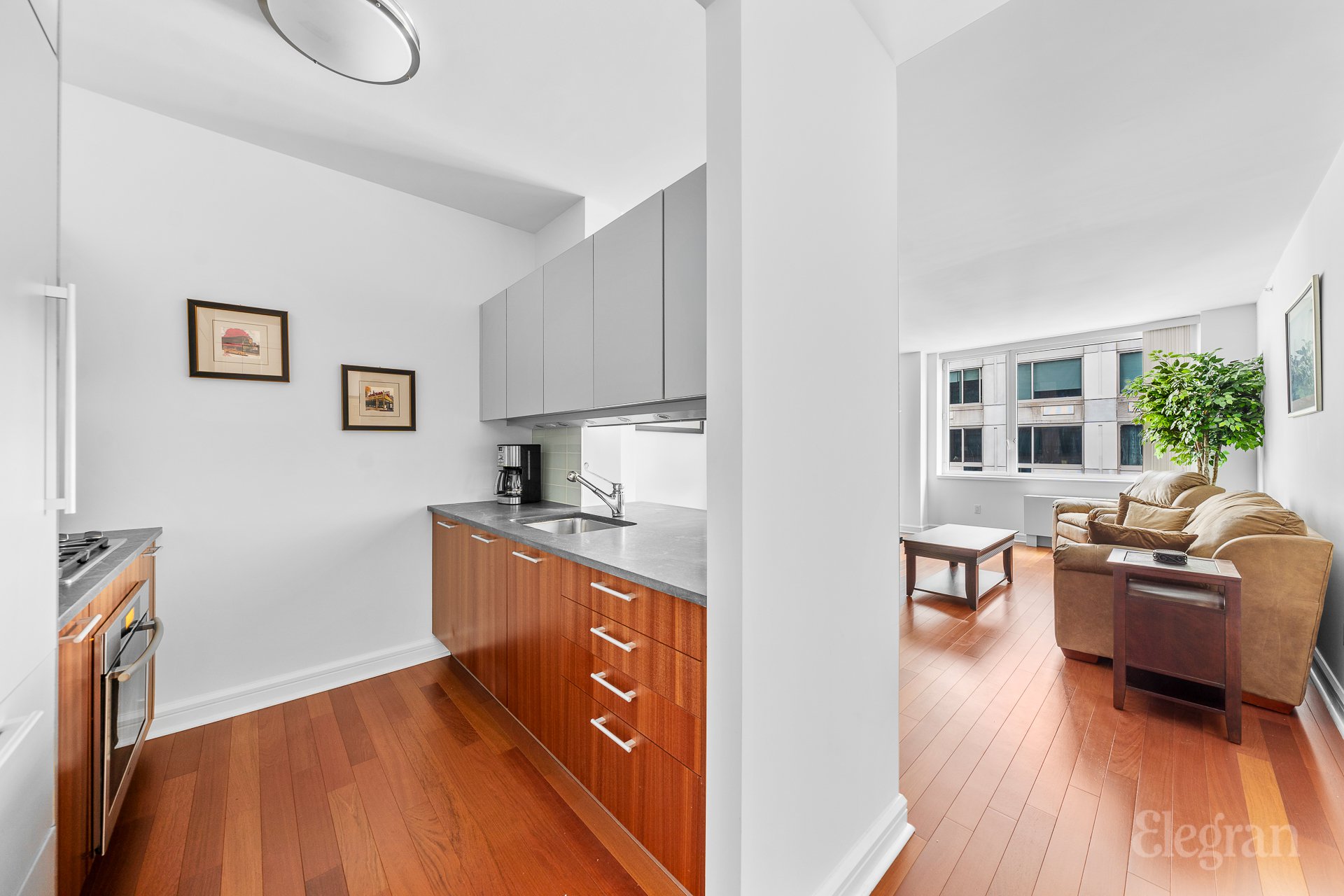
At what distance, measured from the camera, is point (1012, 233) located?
10.5ft

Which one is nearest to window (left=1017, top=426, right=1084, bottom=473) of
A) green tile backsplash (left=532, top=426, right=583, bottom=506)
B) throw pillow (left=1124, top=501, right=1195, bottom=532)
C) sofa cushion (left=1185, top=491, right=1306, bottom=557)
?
throw pillow (left=1124, top=501, right=1195, bottom=532)

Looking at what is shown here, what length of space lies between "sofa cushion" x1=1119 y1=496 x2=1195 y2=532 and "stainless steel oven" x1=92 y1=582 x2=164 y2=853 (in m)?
4.92

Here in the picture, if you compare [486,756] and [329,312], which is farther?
[329,312]

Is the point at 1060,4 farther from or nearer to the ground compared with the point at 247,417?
farther from the ground

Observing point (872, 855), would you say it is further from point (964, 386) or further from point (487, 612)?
point (964, 386)

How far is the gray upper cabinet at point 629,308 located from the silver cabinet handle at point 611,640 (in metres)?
0.77

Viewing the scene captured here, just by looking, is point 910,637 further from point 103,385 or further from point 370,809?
point 103,385

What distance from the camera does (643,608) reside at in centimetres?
137

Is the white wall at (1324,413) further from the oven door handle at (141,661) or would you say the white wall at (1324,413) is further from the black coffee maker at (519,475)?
the oven door handle at (141,661)

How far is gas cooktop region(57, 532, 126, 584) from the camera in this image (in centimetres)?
132

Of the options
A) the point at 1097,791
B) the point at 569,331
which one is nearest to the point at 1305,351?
the point at 1097,791

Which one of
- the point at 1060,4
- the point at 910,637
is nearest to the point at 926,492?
the point at 910,637

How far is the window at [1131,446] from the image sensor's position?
18.9 ft

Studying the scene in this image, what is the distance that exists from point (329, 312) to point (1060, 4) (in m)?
3.14
